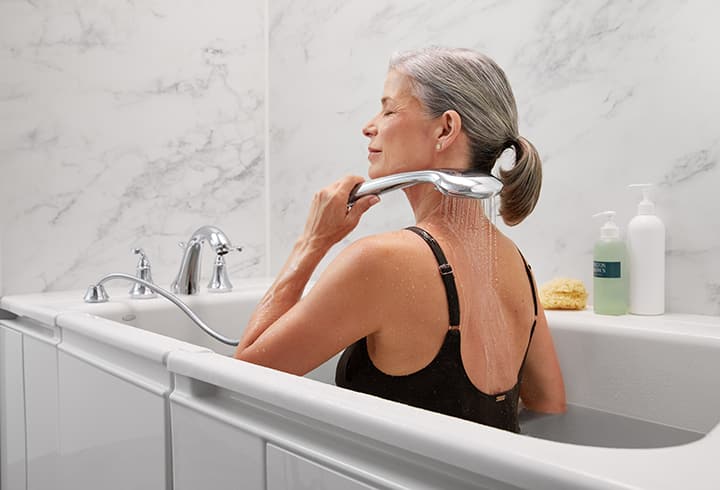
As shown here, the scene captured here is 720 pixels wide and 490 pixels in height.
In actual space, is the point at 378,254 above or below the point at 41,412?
above

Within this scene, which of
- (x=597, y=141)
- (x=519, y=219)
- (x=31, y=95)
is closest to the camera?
(x=519, y=219)

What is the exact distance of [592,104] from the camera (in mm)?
1396

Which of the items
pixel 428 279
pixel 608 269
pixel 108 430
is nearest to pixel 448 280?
pixel 428 279

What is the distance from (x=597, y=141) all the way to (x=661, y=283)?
0.33 m

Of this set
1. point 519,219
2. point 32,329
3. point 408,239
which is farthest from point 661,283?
point 32,329

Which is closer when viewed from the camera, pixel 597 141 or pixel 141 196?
pixel 597 141

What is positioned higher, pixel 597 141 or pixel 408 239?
pixel 597 141

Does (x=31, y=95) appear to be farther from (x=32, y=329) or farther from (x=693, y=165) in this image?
(x=693, y=165)

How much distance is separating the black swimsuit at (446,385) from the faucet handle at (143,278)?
935 mm

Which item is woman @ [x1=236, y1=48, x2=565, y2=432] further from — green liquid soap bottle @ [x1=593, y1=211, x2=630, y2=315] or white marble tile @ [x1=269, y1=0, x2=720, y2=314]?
white marble tile @ [x1=269, y1=0, x2=720, y2=314]

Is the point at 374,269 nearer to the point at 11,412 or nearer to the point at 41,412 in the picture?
the point at 41,412

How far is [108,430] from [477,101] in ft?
A: 2.64

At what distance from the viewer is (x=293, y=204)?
218 centimetres

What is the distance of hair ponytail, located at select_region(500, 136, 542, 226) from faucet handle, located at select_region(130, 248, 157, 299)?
1.03 meters
